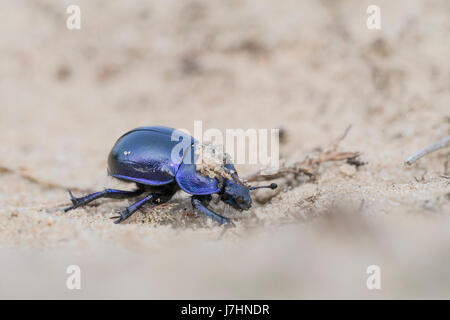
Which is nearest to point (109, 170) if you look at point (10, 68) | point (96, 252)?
point (96, 252)

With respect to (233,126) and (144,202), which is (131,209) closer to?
(144,202)

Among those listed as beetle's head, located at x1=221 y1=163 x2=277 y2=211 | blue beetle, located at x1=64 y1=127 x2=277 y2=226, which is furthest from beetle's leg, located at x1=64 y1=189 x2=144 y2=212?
beetle's head, located at x1=221 y1=163 x2=277 y2=211

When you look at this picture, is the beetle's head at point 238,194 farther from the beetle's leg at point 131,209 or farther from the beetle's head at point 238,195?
the beetle's leg at point 131,209

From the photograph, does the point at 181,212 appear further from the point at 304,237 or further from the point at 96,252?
the point at 304,237

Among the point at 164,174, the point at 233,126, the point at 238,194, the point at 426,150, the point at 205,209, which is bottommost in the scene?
the point at 205,209

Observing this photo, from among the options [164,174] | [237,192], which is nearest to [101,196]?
[164,174]

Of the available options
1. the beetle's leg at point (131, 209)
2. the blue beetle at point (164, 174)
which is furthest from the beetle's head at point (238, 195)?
the beetle's leg at point (131, 209)
